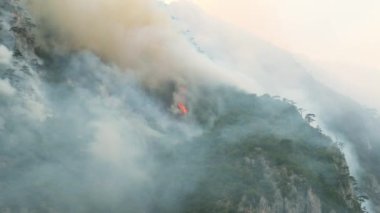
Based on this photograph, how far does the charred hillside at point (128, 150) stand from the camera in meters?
119

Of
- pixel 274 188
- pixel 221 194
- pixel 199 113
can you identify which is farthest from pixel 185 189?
pixel 199 113

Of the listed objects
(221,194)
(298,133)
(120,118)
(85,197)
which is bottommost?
(85,197)

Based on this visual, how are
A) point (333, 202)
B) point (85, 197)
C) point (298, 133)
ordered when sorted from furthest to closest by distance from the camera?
point (298, 133) → point (333, 202) → point (85, 197)

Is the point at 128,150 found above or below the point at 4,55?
below

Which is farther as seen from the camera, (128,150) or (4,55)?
(128,150)

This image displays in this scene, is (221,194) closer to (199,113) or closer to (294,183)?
(294,183)

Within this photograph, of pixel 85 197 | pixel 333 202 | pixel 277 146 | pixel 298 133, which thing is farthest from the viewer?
pixel 298 133

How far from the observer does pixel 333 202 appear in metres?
137

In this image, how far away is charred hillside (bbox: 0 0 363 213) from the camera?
118938 mm

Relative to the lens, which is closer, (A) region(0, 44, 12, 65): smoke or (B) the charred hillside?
(B) the charred hillside

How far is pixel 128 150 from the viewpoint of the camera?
138 metres

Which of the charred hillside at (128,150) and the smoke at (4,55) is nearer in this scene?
the charred hillside at (128,150)

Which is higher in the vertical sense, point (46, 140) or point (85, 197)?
point (46, 140)

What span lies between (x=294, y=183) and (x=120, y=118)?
44629 millimetres
